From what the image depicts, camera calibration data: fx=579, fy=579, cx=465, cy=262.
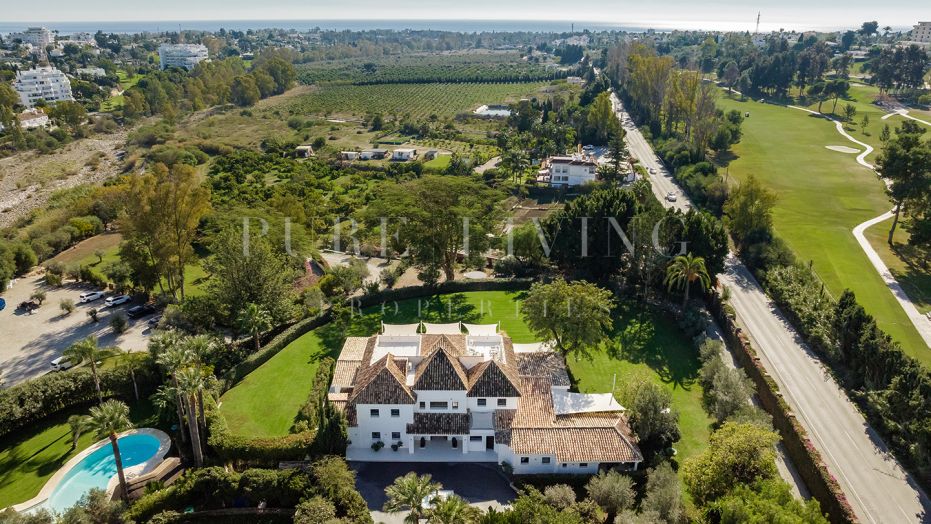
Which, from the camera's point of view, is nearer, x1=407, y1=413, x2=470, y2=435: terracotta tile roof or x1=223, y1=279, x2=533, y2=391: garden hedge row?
x1=407, y1=413, x2=470, y2=435: terracotta tile roof

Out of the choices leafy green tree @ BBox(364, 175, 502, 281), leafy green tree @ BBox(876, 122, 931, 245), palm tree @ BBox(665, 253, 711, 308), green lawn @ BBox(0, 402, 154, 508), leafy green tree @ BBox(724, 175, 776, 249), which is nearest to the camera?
green lawn @ BBox(0, 402, 154, 508)

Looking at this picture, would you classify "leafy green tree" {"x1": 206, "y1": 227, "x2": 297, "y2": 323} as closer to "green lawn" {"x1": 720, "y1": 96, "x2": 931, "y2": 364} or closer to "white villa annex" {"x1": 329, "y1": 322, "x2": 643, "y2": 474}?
"white villa annex" {"x1": 329, "y1": 322, "x2": 643, "y2": 474}

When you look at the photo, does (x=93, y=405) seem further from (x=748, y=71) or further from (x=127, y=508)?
(x=748, y=71)

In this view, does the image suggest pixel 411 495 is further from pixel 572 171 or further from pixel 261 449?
pixel 572 171

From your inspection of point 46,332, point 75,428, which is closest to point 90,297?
point 46,332

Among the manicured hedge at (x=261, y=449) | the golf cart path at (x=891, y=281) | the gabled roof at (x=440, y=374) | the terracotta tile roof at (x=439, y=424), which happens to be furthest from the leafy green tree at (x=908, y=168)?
the manicured hedge at (x=261, y=449)

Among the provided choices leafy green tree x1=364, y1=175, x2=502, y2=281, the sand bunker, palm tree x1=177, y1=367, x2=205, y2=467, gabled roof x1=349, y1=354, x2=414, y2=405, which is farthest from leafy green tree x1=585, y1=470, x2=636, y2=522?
the sand bunker

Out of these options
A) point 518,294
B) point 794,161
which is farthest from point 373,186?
point 794,161
